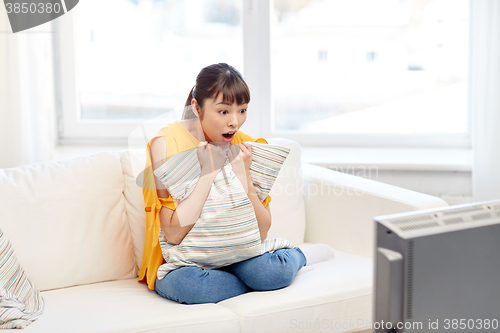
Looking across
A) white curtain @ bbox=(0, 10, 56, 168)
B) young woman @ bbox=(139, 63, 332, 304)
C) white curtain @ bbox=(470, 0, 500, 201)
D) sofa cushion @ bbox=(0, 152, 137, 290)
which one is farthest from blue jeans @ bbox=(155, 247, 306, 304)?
white curtain @ bbox=(470, 0, 500, 201)

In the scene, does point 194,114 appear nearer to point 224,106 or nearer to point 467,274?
point 224,106

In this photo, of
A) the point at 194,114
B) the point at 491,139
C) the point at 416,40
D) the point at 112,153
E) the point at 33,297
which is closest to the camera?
the point at 33,297

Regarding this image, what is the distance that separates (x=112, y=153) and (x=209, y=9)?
3.36 ft

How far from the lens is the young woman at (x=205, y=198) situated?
131cm

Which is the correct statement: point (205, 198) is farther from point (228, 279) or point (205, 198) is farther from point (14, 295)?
point (14, 295)

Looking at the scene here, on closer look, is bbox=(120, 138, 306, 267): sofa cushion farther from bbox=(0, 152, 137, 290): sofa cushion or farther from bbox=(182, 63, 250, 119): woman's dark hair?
bbox=(182, 63, 250, 119): woman's dark hair

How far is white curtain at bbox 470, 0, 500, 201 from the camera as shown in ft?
6.53

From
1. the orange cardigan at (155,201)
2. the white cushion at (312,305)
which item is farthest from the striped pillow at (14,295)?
the white cushion at (312,305)

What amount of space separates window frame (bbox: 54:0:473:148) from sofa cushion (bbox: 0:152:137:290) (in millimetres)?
767

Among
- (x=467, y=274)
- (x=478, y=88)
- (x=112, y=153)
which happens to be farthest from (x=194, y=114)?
(x=478, y=88)

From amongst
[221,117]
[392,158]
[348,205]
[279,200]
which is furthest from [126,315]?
[392,158]

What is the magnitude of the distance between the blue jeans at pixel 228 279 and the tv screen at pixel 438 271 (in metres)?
0.73

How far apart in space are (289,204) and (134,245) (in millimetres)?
607

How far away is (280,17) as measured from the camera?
2324 millimetres
